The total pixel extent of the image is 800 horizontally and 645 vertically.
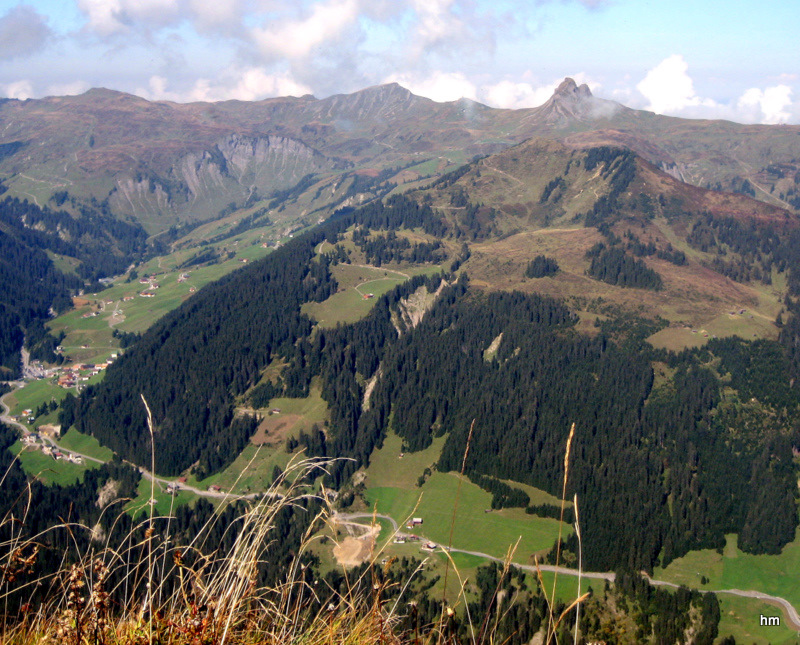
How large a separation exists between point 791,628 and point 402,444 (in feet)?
220

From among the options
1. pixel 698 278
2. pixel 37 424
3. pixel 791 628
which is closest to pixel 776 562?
pixel 791 628

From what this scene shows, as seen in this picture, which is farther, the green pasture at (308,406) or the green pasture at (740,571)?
the green pasture at (308,406)

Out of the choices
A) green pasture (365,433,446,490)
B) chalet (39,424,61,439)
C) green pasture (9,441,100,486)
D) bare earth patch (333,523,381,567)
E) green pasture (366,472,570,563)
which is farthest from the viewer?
chalet (39,424,61,439)

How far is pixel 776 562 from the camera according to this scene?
85562mm

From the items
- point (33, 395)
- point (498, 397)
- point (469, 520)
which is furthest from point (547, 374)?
point (33, 395)

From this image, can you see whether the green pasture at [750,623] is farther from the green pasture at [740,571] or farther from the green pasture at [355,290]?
the green pasture at [355,290]

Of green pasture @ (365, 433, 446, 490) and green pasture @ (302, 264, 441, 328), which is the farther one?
green pasture @ (302, 264, 441, 328)

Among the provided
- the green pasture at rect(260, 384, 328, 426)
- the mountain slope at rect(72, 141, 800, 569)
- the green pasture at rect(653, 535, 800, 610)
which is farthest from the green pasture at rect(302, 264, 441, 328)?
the green pasture at rect(653, 535, 800, 610)

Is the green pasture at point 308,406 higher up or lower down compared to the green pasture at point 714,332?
lower down

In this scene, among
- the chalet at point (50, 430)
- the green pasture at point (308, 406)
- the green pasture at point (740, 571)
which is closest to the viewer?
the green pasture at point (740, 571)

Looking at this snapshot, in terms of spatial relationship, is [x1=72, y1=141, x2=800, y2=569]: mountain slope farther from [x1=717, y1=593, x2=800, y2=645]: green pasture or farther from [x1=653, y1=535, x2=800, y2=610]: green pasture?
[x1=717, y1=593, x2=800, y2=645]: green pasture

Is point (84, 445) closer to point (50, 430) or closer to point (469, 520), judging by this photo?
point (50, 430)

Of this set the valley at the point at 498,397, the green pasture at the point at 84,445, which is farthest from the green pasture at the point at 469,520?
the green pasture at the point at 84,445

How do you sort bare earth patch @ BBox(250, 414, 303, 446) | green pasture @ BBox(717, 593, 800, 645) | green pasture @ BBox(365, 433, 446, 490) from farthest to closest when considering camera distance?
1. bare earth patch @ BBox(250, 414, 303, 446)
2. green pasture @ BBox(365, 433, 446, 490)
3. green pasture @ BBox(717, 593, 800, 645)
